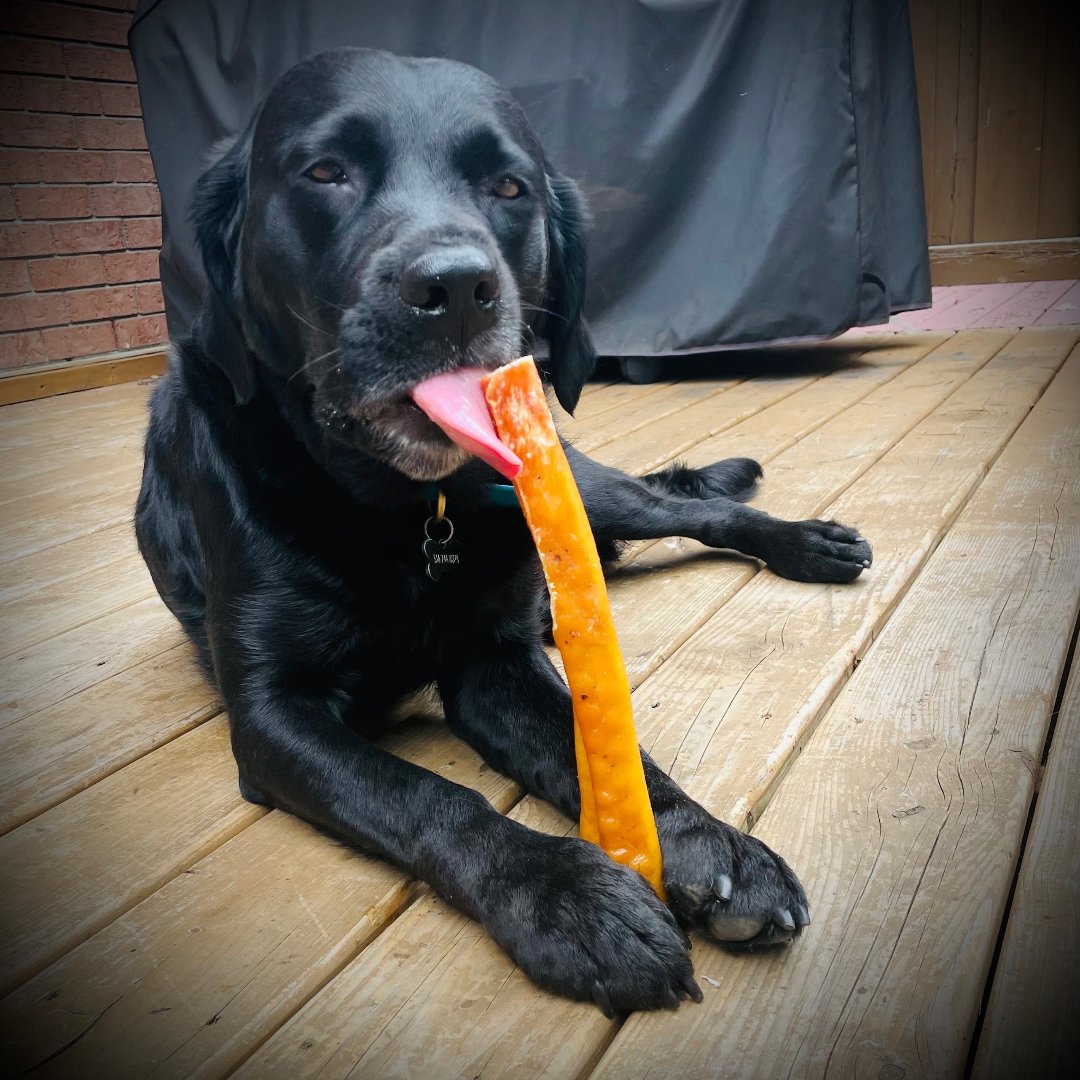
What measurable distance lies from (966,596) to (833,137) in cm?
277

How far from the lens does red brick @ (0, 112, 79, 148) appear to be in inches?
203

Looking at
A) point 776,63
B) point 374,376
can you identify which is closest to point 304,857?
point 374,376

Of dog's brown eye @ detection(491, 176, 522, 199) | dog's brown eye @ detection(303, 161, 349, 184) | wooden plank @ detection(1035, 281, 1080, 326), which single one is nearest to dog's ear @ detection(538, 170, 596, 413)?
dog's brown eye @ detection(491, 176, 522, 199)

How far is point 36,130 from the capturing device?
17.3 ft

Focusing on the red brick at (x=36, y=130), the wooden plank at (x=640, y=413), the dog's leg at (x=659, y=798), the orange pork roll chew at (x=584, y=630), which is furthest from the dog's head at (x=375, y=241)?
the red brick at (x=36, y=130)

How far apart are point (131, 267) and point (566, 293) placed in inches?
181

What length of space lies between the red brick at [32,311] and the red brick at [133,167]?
80 cm

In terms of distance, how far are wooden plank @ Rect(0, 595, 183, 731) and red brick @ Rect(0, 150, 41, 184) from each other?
375cm

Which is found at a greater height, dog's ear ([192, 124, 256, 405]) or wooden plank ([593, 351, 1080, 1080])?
dog's ear ([192, 124, 256, 405])

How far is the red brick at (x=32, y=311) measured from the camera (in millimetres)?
5227

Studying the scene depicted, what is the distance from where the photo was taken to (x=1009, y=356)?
4.55 meters

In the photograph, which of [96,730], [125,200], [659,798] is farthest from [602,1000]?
[125,200]

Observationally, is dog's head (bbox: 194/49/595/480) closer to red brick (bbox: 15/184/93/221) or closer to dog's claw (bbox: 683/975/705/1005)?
dog's claw (bbox: 683/975/705/1005)

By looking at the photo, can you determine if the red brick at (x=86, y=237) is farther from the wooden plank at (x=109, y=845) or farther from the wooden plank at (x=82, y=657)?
the wooden plank at (x=109, y=845)
